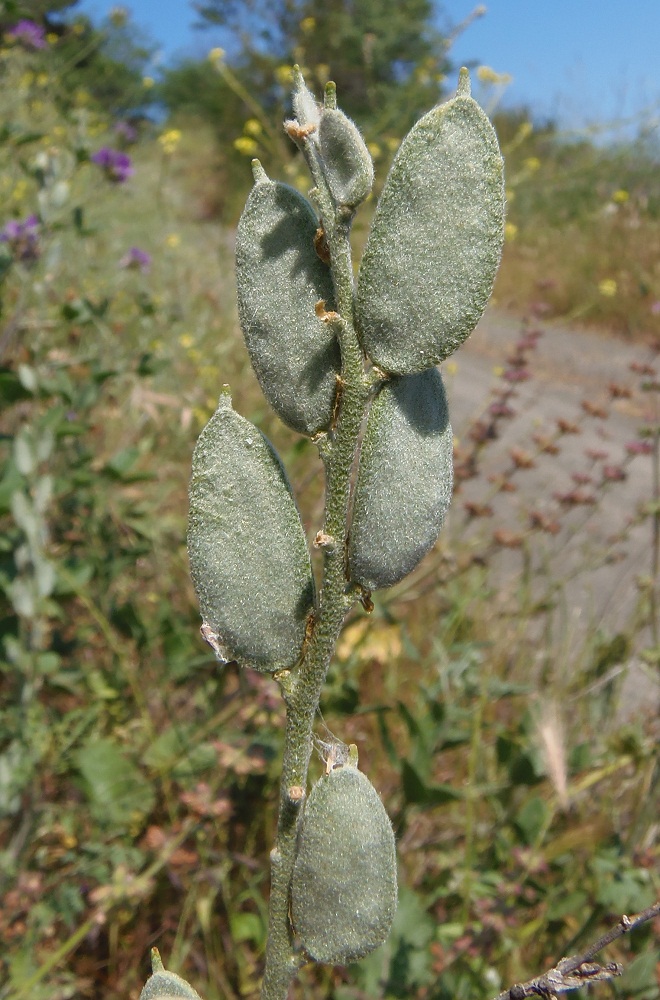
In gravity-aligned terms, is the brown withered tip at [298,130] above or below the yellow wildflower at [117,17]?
below

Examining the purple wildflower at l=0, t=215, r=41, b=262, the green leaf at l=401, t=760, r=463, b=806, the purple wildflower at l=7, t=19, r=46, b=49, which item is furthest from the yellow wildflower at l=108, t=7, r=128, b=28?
the green leaf at l=401, t=760, r=463, b=806

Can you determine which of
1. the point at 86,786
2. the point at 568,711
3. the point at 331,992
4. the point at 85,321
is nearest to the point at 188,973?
the point at 331,992

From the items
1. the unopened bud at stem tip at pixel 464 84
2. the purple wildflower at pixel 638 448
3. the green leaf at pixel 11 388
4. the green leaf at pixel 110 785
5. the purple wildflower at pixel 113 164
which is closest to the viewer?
the unopened bud at stem tip at pixel 464 84

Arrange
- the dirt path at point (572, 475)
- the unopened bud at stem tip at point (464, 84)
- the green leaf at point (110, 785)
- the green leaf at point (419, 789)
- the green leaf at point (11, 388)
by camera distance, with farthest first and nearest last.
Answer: the dirt path at point (572, 475) < the green leaf at point (11, 388) < the green leaf at point (110, 785) < the green leaf at point (419, 789) < the unopened bud at stem tip at point (464, 84)

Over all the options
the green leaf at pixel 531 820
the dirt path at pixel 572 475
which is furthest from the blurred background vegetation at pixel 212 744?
the dirt path at pixel 572 475

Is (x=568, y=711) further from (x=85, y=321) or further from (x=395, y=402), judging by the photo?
(x=395, y=402)

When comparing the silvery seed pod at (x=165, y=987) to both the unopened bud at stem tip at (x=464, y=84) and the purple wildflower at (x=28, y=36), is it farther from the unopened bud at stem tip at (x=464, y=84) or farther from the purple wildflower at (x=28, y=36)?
Answer: the purple wildflower at (x=28, y=36)

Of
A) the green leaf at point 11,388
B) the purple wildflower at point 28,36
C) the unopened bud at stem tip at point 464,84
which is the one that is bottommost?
the green leaf at point 11,388

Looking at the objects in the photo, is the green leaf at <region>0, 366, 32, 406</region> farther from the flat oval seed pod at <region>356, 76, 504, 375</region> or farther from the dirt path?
the flat oval seed pod at <region>356, 76, 504, 375</region>
